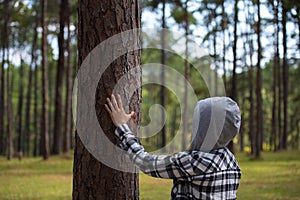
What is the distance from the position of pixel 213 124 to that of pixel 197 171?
31 cm

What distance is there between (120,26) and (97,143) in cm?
93

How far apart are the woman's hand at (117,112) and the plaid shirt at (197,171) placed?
20.3 inches

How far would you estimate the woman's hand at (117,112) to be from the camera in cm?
393

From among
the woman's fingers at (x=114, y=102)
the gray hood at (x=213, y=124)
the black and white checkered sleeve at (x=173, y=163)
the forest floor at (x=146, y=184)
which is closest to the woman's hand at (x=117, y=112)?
the woman's fingers at (x=114, y=102)

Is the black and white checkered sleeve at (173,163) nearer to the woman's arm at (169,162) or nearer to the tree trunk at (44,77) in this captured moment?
the woman's arm at (169,162)

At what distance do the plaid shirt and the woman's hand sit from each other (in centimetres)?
51

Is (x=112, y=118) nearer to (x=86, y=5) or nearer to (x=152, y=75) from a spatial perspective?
(x=86, y=5)

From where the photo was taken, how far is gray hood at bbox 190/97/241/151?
10.6 feet

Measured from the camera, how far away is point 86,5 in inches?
166

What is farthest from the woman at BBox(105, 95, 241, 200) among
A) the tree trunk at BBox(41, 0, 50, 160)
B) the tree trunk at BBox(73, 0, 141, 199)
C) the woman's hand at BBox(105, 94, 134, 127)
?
the tree trunk at BBox(41, 0, 50, 160)

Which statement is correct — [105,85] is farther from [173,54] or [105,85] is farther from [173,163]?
[173,54]

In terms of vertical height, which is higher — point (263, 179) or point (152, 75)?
point (152, 75)

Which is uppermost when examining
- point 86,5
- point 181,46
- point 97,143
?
point 181,46

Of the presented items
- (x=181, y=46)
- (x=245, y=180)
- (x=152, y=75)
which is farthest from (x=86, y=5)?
(x=152, y=75)
